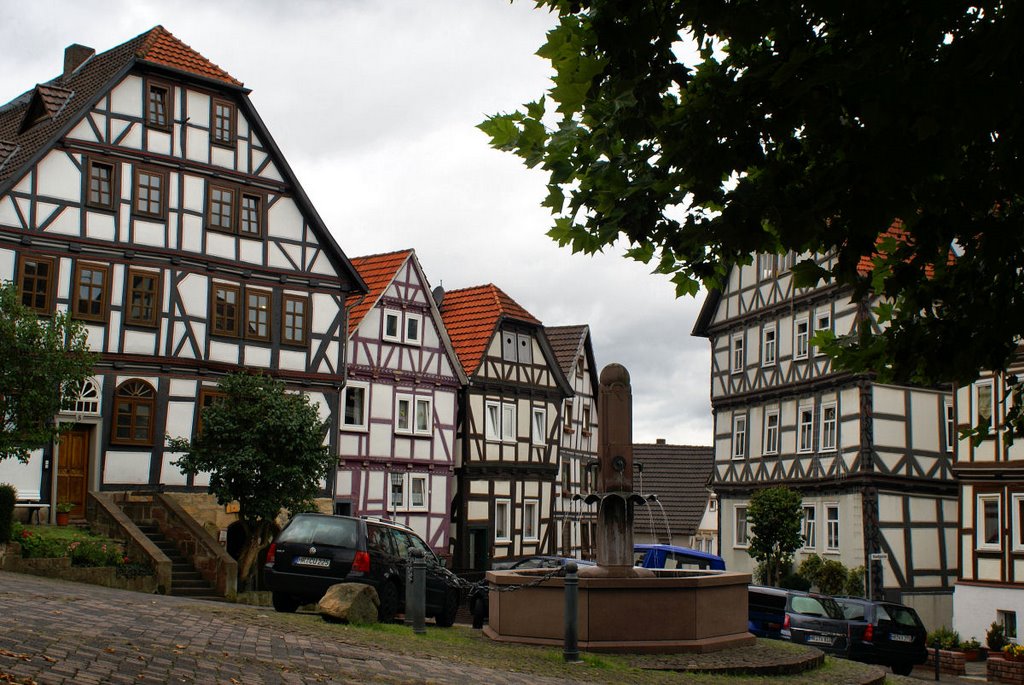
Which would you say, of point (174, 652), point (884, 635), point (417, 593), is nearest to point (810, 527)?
point (884, 635)

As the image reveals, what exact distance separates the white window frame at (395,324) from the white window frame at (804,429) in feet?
43.6

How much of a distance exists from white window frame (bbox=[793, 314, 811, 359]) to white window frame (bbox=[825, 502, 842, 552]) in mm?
4950

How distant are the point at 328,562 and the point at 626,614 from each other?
4.84m

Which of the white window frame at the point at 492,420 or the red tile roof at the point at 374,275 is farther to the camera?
the white window frame at the point at 492,420

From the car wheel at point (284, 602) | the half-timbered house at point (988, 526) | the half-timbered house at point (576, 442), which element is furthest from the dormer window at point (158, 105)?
the half-timbered house at point (576, 442)

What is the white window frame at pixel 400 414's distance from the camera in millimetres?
40406

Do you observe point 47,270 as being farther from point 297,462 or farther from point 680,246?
point 680,246

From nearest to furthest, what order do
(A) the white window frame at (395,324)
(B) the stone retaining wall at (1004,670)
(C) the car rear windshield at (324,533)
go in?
(C) the car rear windshield at (324,533), (B) the stone retaining wall at (1004,670), (A) the white window frame at (395,324)

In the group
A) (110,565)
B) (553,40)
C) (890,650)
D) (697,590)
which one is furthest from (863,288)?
(110,565)

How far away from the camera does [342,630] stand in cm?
1449

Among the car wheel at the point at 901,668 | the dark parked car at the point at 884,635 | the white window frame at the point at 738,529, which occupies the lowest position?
the car wheel at the point at 901,668

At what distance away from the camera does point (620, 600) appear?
50.2ft

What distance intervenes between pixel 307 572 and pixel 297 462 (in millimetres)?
10883

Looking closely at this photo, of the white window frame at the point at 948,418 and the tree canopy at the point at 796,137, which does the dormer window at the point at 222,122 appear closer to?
the white window frame at the point at 948,418
